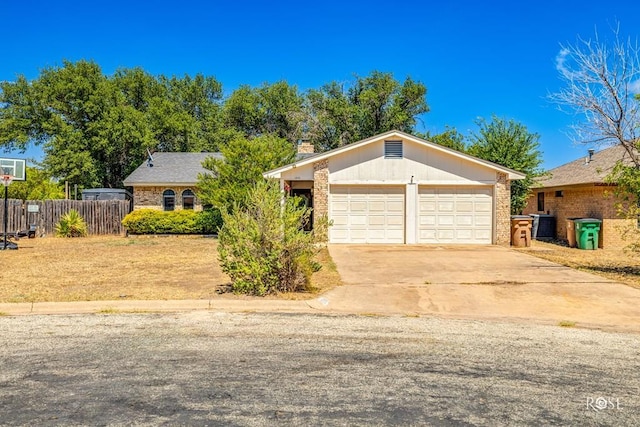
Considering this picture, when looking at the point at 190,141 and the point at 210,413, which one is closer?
the point at 210,413

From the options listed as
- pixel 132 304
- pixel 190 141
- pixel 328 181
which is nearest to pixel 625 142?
pixel 328 181

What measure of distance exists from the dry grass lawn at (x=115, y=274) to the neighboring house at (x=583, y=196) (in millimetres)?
10066

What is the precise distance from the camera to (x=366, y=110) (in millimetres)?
39250

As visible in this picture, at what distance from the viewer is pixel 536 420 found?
3.64 meters

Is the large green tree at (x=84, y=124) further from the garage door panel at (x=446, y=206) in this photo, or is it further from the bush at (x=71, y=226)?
the garage door panel at (x=446, y=206)

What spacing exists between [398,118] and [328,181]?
74.7 feet

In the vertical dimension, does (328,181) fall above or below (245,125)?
below

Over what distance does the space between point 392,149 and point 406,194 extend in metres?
1.72

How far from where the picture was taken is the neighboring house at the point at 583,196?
17.5 meters

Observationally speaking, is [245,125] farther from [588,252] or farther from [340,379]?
[340,379]

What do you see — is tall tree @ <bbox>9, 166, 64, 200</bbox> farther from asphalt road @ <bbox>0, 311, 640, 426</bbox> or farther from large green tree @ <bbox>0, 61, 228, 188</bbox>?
asphalt road @ <bbox>0, 311, 640, 426</bbox>

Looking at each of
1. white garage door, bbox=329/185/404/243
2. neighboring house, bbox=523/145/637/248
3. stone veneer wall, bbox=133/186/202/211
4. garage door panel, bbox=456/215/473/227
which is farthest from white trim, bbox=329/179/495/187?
stone veneer wall, bbox=133/186/202/211

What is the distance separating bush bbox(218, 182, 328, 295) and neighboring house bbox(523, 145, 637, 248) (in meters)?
10.9

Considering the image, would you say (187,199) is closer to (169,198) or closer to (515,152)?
(169,198)
